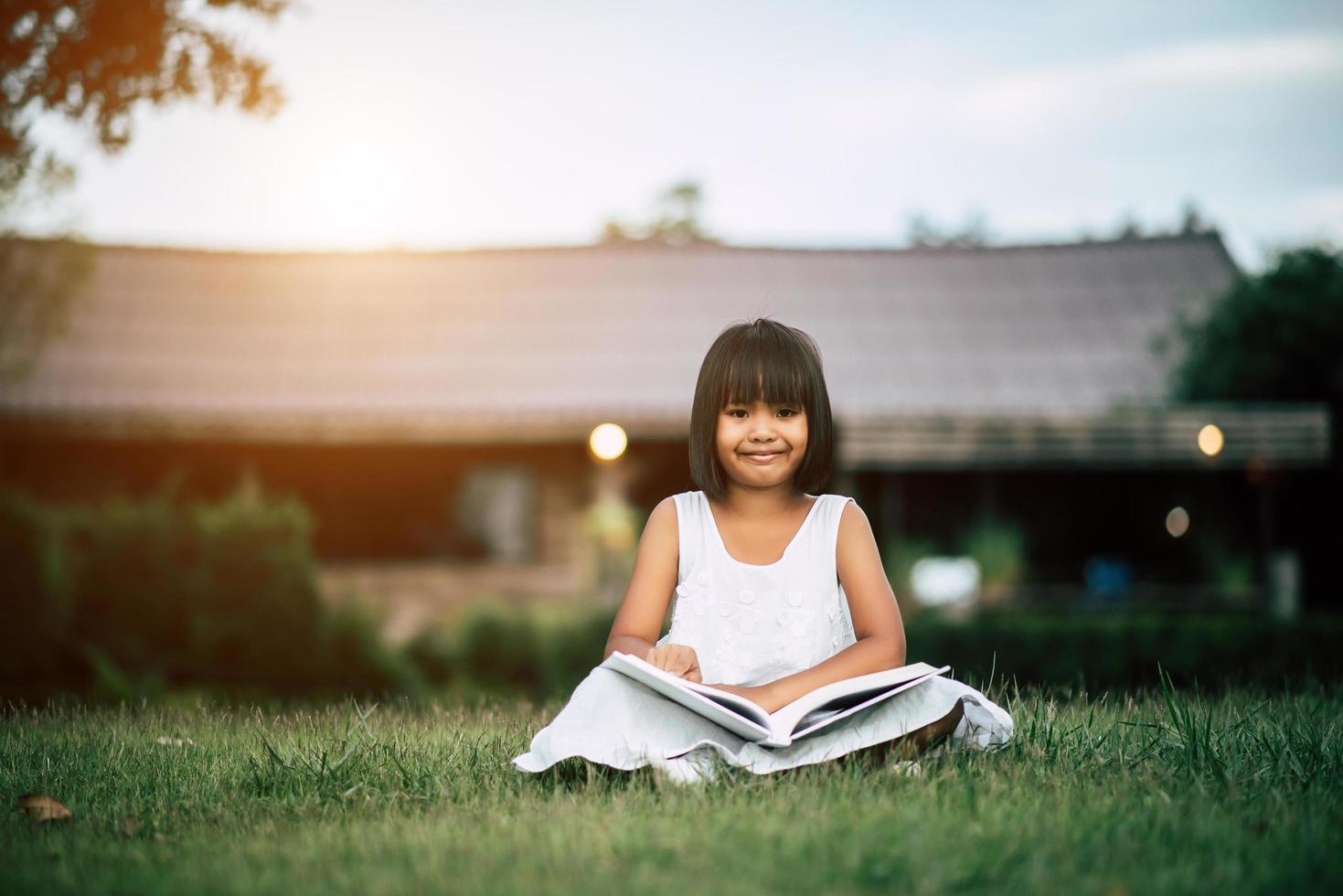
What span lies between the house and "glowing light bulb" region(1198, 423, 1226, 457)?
602mm

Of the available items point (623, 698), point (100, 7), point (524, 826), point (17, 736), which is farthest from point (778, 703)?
point (100, 7)

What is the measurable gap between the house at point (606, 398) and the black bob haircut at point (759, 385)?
1145 cm

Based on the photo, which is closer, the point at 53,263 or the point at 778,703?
the point at 778,703

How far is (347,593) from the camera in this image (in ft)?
41.9

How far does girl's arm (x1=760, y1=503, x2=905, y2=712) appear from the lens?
11.0 feet

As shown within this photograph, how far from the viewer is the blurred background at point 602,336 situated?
10.7m

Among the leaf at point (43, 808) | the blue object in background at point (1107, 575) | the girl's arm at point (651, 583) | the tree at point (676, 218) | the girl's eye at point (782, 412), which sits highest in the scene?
the tree at point (676, 218)

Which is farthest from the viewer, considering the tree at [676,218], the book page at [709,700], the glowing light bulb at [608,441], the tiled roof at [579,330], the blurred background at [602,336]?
the tree at [676,218]

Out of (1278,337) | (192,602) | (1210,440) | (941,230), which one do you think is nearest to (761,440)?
(192,602)

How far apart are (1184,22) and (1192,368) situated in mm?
6146

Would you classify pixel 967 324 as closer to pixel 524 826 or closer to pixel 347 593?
pixel 347 593

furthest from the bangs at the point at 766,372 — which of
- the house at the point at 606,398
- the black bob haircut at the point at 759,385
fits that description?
the house at the point at 606,398

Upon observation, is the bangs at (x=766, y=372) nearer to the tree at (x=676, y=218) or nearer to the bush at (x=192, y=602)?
the bush at (x=192, y=602)

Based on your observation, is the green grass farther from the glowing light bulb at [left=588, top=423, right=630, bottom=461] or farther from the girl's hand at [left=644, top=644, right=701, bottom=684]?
the glowing light bulb at [left=588, top=423, right=630, bottom=461]
